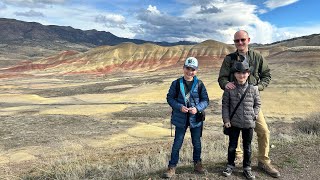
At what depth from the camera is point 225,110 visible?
6.69 meters

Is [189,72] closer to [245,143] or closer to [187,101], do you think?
[187,101]

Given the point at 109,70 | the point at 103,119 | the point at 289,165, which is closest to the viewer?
the point at 289,165

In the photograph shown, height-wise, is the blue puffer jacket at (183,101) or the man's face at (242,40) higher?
the man's face at (242,40)

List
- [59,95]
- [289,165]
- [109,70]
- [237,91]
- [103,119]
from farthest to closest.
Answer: [109,70] < [59,95] < [103,119] < [289,165] < [237,91]

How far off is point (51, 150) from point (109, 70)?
7251 centimetres

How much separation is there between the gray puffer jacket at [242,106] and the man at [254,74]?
0.16 metres

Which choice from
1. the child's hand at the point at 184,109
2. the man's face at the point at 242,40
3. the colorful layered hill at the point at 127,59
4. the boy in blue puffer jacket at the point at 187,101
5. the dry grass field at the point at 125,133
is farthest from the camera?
the colorful layered hill at the point at 127,59

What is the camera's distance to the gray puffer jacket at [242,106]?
6598 mm

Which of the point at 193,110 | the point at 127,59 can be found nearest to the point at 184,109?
the point at 193,110

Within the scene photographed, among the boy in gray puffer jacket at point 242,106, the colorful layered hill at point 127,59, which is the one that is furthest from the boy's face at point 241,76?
the colorful layered hill at point 127,59

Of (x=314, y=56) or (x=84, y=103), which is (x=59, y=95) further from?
(x=314, y=56)

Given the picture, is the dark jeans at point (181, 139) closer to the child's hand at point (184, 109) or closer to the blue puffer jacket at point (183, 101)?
the blue puffer jacket at point (183, 101)

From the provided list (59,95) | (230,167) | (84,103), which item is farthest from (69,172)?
(59,95)

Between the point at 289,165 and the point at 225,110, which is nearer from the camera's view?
the point at 225,110
